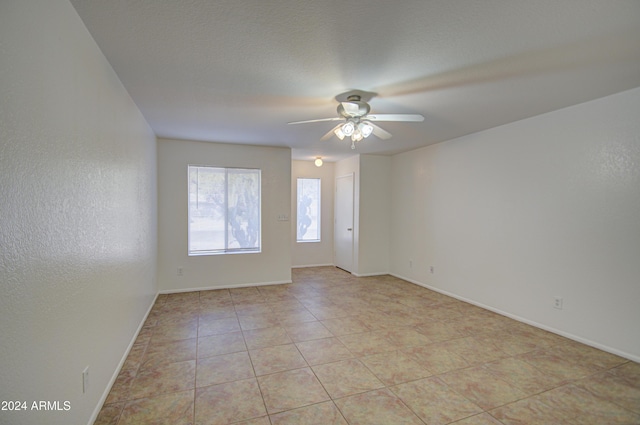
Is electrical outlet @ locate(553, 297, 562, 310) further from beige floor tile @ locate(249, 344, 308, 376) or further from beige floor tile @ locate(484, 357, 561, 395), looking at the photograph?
beige floor tile @ locate(249, 344, 308, 376)

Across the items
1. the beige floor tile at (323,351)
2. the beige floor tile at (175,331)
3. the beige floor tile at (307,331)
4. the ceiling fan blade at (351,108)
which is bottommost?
the beige floor tile at (323,351)

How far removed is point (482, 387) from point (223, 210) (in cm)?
419

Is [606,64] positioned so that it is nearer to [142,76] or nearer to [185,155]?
[142,76]

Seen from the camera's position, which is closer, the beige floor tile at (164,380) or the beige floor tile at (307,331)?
the beige floor tile at (164,380)

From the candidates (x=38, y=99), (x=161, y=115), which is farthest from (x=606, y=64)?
(x=161, y=115)

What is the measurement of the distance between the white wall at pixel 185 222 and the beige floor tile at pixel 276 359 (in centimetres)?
234

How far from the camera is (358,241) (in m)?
5.89

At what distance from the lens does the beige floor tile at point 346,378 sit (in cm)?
226

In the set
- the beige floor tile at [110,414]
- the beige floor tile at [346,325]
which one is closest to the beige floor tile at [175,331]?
the beige floor tile at [110,414]

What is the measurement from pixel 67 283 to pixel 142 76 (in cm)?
168

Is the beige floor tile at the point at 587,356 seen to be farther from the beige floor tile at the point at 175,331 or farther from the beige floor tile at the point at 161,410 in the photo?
the beige floor tile at the point at 175,331

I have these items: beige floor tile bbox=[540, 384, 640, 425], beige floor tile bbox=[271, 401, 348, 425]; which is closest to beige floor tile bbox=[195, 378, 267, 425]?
beige floor tile bbox=[271, 401, 348, 425]

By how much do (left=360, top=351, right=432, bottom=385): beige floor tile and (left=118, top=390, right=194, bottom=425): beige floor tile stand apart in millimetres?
1426

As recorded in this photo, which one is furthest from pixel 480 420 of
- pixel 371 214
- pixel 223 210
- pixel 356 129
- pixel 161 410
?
pixel 223 210
